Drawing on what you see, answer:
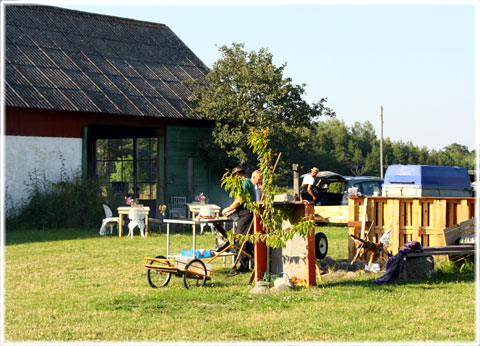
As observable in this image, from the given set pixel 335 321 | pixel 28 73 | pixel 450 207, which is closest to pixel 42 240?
pixel 28 73

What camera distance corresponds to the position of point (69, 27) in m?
27.1

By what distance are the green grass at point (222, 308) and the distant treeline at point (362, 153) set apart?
1801 inches

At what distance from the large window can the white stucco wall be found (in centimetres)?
343

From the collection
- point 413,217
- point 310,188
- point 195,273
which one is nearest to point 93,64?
point 310,188

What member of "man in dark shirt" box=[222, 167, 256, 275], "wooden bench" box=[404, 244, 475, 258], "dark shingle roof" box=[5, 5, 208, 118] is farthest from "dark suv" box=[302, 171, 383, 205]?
"wooden bench" box=[404, 244, 475, 258]

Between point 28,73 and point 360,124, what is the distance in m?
60.6

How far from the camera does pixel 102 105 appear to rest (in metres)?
23.8

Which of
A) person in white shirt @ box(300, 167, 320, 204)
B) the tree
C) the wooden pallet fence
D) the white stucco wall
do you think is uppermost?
the tree

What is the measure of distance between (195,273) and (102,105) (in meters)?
14.1

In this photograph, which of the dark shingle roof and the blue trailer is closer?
the blue trailer

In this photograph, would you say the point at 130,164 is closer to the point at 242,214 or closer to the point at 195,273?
the point at 242,214

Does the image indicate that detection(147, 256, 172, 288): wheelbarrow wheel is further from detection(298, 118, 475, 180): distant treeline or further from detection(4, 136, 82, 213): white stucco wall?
detection(298, 118, 475, 180): distant treeline

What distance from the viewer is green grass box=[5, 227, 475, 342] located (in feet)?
24.7

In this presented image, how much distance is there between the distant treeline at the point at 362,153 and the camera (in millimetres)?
62938
